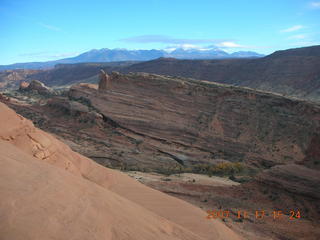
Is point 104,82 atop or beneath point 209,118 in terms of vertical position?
atop

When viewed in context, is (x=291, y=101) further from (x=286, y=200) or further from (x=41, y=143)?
(x=41, y=143)

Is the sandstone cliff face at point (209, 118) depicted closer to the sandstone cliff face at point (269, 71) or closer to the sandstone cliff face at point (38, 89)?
the sandstone cliff face at point (38, 89)

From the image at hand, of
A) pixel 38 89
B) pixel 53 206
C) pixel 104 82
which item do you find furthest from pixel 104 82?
pixel 53 206

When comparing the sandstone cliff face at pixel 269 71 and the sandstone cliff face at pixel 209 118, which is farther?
the sandstone cliff face at pixel 269 71

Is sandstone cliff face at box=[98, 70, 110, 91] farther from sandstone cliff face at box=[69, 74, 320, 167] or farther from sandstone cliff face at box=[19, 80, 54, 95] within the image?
sandstone cliff face at box=[19, 80, 54, 95]
